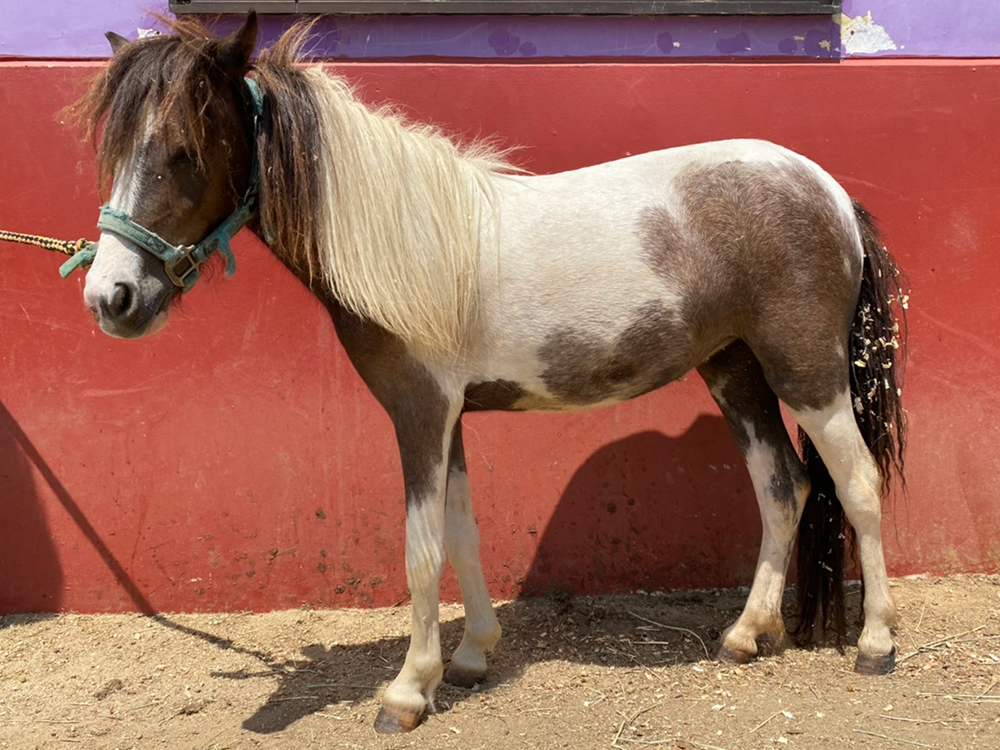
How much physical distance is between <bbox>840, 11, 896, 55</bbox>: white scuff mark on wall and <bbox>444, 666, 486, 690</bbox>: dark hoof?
2830mm

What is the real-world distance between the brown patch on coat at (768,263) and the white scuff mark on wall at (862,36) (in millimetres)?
994

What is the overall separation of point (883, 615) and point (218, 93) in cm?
274

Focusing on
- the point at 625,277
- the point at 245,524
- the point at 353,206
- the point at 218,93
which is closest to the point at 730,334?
the point at 625,277

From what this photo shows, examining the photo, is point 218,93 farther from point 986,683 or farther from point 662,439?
point 986,683

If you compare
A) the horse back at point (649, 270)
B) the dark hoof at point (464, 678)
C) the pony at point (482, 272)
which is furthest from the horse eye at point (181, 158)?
the dark hoof at point (464, 678)

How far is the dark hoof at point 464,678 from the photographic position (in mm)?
3297

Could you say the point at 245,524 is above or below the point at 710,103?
below

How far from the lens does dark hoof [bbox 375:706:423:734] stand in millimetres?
2949

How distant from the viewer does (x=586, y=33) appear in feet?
12.4

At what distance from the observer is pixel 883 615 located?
3279 mm

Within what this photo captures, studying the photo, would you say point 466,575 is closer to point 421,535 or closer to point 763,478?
point 421,535

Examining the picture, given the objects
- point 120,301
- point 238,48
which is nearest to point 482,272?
point 238,48

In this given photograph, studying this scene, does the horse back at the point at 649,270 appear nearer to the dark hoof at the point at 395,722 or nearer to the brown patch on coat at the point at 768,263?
the brown patch on coat at the point at 768,263

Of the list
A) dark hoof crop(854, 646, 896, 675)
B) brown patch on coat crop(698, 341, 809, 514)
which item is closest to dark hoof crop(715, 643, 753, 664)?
dark hoof crop(854, 646, 896, 675)
